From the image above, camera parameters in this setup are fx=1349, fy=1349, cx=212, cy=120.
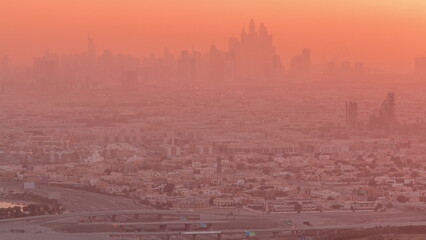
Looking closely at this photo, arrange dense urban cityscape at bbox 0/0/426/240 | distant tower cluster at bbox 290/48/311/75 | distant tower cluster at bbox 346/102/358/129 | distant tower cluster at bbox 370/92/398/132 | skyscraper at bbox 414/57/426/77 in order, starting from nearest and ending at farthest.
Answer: dense urban cityscape at bbox 0/0/426/240, distant tower cluster at bbox 370/92/398/132, distant tower cluster at bbox 346/102/358/129, skyscraper at bbox 414/57/426/77, distant tower cluster at bbox 290/48/311/75

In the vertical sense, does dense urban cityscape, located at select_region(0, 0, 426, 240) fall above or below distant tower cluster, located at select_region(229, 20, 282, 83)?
below

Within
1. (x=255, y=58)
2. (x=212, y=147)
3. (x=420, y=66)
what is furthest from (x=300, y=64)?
(x=212, y=147)

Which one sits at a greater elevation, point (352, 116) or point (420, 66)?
point (420, 66)

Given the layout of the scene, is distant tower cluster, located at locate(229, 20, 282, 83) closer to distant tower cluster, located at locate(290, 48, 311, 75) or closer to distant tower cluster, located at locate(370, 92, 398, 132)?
distant tower cluster, located at locate(290, 48, 311, 75)

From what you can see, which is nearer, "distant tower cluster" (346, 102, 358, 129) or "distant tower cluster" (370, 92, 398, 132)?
"distant tower cluster" (370, 92, 398, 132)

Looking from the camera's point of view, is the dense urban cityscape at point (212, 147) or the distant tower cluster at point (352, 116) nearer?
the dense urban cityscape at point (212, 147)

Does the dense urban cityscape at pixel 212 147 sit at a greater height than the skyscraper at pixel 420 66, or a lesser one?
lesser

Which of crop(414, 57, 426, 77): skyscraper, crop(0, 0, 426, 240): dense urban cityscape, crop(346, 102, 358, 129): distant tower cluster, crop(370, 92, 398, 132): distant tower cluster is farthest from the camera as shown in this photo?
crop(414, 57, 426, 77): skyscraper

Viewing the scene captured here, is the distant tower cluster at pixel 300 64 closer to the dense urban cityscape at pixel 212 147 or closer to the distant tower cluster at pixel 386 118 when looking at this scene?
the dense urban cityscape at pixel 212 147

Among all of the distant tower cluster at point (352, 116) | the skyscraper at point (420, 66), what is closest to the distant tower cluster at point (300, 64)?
the skyscraper at point (420, 66)

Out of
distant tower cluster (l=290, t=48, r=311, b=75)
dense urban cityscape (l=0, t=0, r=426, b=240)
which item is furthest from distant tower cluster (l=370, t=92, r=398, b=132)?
distant tower cluster (l=290, t=48, r=311, b=75)

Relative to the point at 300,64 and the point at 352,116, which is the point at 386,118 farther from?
the point at 300,64
